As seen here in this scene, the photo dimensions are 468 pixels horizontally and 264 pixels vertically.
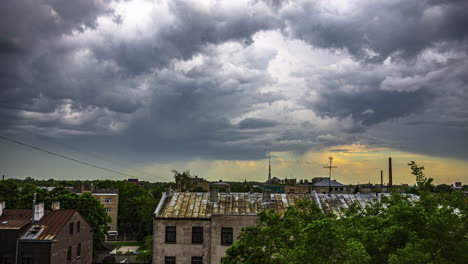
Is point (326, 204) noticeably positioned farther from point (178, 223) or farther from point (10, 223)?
point (10, 223)

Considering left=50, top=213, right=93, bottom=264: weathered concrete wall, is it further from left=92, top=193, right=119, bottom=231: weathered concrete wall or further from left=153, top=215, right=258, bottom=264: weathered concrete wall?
left=92, top=193, right=119, bottom=231: weathered concrete wall

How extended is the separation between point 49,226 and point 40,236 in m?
1.83

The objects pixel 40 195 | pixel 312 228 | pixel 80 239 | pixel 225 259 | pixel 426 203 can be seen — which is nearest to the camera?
pixel 312 228

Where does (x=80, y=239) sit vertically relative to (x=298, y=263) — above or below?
below

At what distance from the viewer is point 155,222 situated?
35.6m

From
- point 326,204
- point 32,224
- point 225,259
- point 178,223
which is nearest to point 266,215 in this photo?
point 225,259

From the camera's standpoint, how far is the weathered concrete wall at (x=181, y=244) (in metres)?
35.2

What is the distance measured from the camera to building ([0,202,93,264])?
39.8 meters

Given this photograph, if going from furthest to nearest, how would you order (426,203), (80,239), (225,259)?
(80,239)
(225,259)
(426,203)

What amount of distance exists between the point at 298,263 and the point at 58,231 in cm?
3479

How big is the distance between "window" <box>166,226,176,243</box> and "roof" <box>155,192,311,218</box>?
1.16 m

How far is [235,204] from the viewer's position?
125 feet

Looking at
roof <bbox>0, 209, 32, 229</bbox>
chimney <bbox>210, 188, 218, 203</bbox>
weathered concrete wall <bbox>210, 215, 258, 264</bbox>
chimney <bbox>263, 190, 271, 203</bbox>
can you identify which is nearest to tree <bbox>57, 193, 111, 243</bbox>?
roof <bbox>0, 209, 32, 229</bbox>

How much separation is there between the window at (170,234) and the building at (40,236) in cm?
1480
